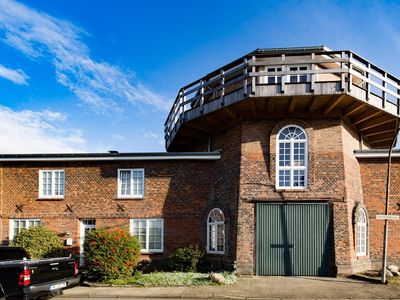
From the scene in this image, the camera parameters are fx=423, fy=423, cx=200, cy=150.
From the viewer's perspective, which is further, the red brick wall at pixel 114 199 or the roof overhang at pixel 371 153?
the red brick wall at pixel 114 199

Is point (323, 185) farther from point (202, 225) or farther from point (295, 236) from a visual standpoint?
point (202, 225)

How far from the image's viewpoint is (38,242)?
1842 cm

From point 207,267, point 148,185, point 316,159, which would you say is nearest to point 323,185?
point 316,159

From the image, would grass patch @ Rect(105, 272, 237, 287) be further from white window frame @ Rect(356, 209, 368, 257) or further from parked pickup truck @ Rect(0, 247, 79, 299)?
white window frame @ Rect(356, 209, 368, 257)

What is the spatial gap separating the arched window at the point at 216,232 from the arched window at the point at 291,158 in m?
3.05

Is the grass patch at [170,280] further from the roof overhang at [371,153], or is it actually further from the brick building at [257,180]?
the roof overhang at [371,153]

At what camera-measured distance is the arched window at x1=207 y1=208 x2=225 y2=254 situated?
18578 millimetres

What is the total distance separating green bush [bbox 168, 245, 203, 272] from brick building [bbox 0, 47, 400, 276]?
111 cm

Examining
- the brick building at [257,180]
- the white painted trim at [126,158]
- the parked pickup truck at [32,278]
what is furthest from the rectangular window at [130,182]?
the parked pickup truck at [32,278]

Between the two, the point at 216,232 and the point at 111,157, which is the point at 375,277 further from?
the point at 111,157

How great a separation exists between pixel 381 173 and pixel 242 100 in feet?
24.3

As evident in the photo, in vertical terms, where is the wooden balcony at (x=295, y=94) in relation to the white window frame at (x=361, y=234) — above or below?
above

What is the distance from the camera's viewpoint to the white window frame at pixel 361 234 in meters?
17.9

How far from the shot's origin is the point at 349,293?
44.7 ft
